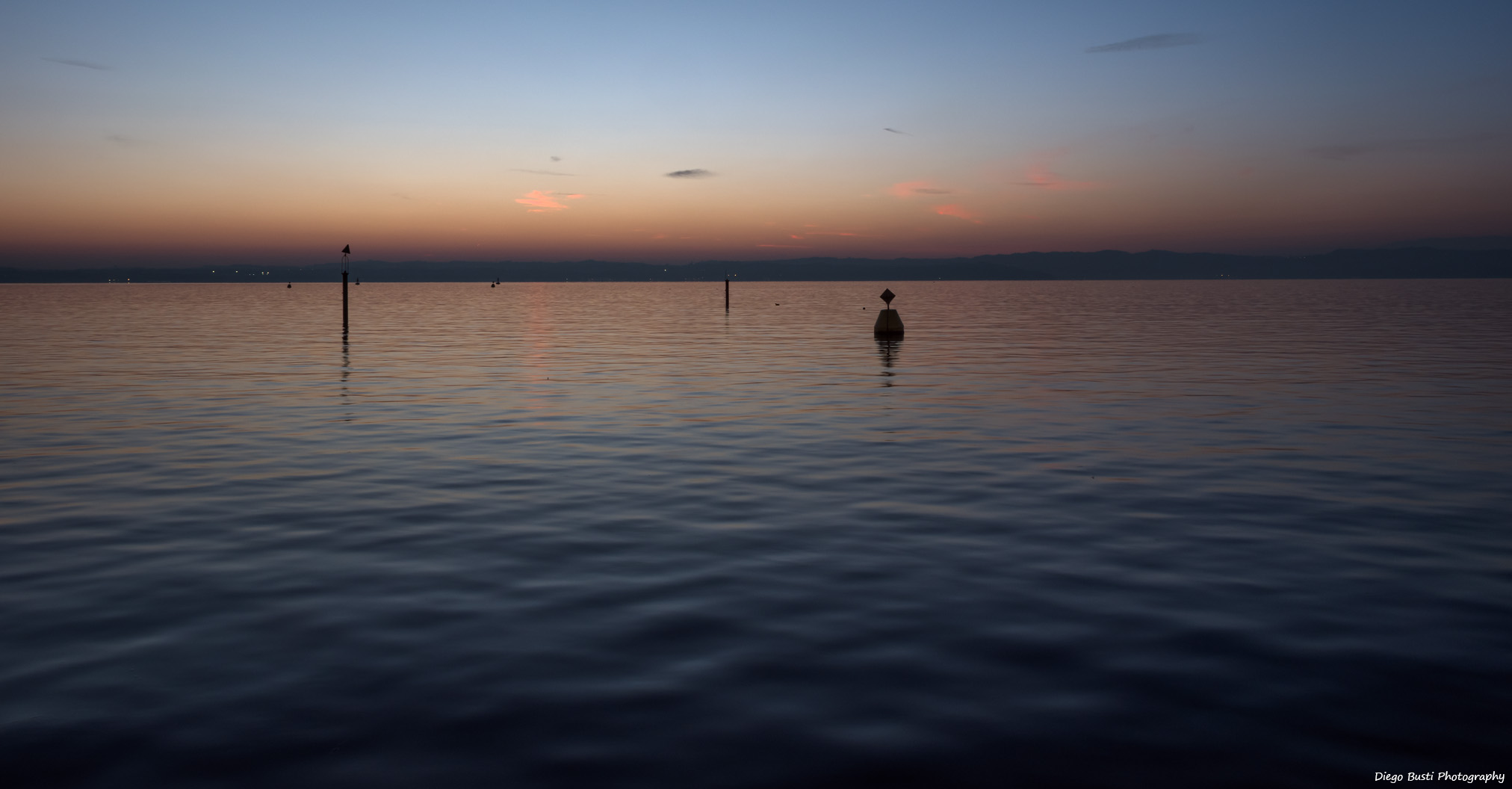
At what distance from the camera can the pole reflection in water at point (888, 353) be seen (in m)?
32.1

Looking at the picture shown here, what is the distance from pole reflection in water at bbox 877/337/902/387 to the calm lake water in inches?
332

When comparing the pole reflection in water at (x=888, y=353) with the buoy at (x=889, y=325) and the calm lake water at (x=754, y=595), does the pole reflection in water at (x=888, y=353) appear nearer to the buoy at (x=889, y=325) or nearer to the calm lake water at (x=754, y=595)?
the buoy at (x=889, y=325)

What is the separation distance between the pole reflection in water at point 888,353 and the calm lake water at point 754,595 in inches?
332

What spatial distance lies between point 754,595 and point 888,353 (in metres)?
33.4

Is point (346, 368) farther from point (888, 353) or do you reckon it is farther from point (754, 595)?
point (754, 595)

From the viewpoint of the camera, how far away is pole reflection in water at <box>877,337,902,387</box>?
32062 millimetres

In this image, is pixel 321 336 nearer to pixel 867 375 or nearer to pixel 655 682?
pixel 867 375

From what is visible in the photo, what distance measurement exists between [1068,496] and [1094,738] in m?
7.98

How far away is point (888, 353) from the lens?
138 feet

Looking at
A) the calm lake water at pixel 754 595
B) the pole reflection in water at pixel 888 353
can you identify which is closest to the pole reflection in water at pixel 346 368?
the calm lake water at pixel 754 595

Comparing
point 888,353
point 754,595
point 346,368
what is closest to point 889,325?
point 888,353

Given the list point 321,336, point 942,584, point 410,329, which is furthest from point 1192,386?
point 410,329

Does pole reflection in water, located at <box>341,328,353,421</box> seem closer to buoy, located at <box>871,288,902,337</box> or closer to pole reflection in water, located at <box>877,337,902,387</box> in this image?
pole reflection in water, located at <box>877,337,902,387</box>

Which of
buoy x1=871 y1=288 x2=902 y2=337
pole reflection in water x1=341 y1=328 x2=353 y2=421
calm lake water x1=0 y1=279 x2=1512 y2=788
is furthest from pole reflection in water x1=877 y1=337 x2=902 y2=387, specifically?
pole reflection in water x1=341 y1=328 x2=353 y2=421
